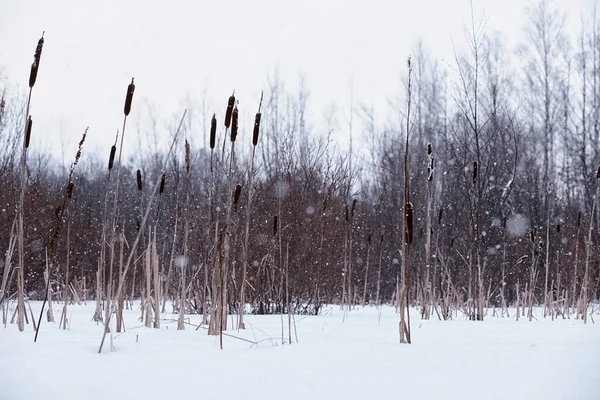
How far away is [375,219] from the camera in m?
16.1

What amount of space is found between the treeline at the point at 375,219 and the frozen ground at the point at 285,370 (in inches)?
29.9

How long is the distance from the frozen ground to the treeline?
29.9 inches

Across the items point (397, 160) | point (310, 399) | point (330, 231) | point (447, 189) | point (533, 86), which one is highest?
point (533, 86)

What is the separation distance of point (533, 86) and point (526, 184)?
315 centimetres

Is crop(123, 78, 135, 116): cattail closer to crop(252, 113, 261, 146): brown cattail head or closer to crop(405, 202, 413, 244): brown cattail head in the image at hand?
crop(252, 113, 261, 146): brown cattail head

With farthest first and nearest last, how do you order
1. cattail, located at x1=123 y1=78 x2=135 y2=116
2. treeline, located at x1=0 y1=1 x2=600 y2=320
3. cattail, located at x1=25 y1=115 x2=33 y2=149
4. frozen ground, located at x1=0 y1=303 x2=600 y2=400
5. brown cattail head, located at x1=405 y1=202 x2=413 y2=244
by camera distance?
1. treeline, located at x1=0 y1=1 x2=600 y2=320
2. brown cattail head, located at x1=405 y1=202 x2=413 y2=244
3. cattail, located at x1=25 y1=115 x2=33 y2=149
4. cattail, located at x1=123 y1=78 x2=135 y2=116
5. frozen ground, located at x1=0 y1=303 x2=600 y2=400

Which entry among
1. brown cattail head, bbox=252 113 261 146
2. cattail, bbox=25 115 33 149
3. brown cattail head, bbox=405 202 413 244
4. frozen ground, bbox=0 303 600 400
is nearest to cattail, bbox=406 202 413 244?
brown cattail head, bbox=405 202 413 244

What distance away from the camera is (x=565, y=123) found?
15.7 m

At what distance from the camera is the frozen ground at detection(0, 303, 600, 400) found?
1.64m

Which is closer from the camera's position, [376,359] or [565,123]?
[376,359]

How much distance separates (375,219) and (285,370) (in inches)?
567

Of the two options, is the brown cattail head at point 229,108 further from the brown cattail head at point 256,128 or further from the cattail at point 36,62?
the cattail at point 36,62

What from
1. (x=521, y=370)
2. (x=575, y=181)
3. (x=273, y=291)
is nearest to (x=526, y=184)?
(x=575, y=181)

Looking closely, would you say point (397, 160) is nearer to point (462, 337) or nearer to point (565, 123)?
point (565, 123)
